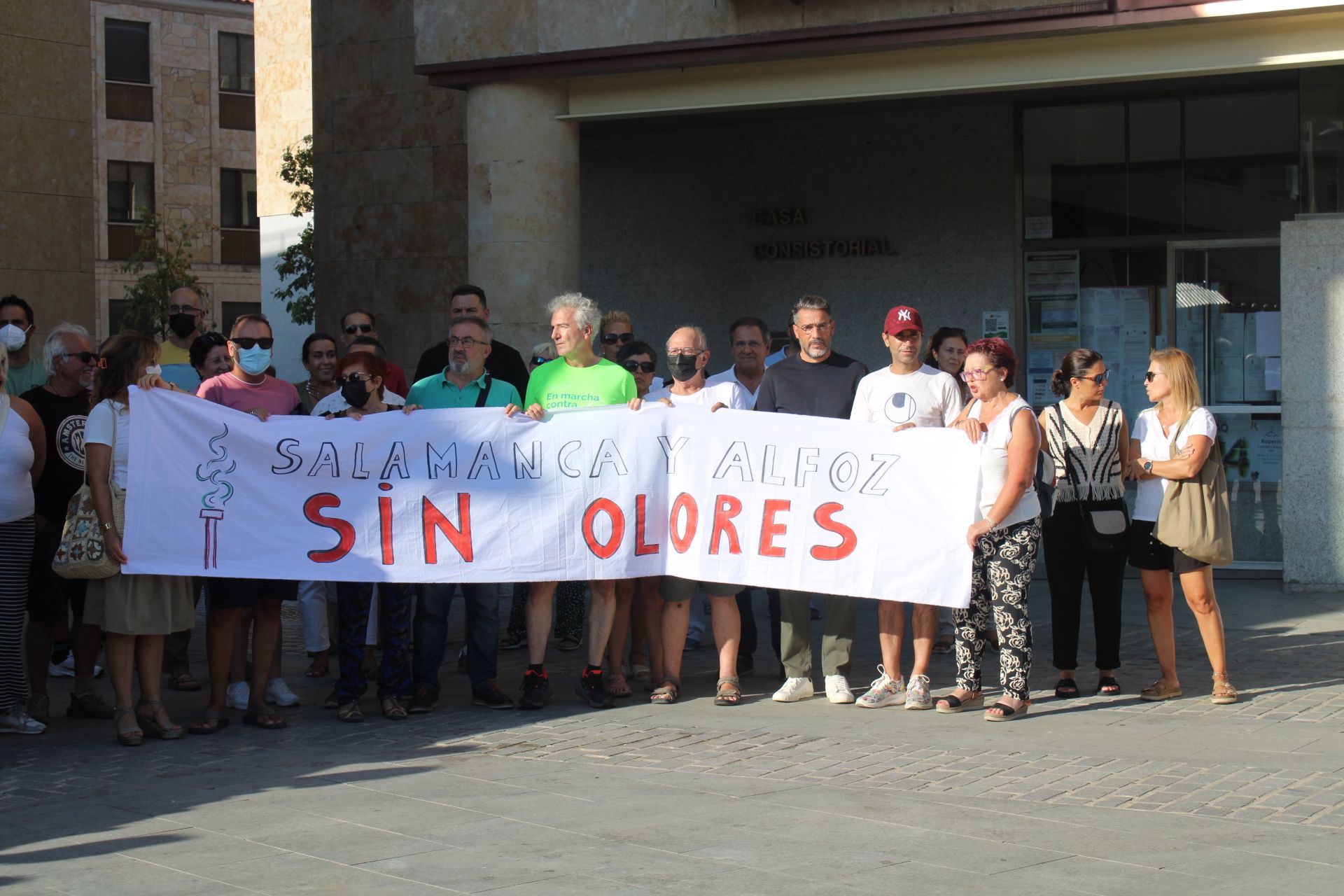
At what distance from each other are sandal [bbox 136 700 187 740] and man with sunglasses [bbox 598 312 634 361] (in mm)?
3572

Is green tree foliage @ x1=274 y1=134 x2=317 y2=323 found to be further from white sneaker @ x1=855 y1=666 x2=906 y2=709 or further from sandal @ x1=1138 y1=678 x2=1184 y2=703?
sandal @ x1=1138 y1=678 x2=1184 y2=703

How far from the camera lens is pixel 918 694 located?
8812 mm

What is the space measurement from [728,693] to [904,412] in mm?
1806

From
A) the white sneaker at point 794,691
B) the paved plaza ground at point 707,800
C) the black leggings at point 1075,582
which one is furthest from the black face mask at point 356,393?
the black leggings at point 1075,582

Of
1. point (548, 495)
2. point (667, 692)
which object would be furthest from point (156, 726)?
point (667, 692)

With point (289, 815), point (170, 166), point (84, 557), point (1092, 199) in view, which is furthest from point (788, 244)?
point (170, 166)

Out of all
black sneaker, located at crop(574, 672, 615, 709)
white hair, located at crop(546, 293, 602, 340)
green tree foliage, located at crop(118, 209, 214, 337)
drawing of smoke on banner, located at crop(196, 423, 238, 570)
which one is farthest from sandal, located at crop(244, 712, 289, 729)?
green tree foliage, located at crop(118, 209, 214, 337)

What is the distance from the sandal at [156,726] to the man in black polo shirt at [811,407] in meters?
3.19

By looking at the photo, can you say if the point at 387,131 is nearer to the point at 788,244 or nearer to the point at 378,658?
the point at 788,244

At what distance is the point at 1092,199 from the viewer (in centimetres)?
1555

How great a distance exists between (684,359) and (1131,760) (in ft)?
10.7

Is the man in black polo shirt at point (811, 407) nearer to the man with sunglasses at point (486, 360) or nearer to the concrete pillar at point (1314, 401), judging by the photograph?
the man with sunglasses at point (486, 360)

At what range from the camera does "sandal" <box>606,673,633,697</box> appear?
9.27 meters

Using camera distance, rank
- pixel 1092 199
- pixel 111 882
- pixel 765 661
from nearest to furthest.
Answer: pixel 111 882 → pixel 765 661 → pixel 1092 199
